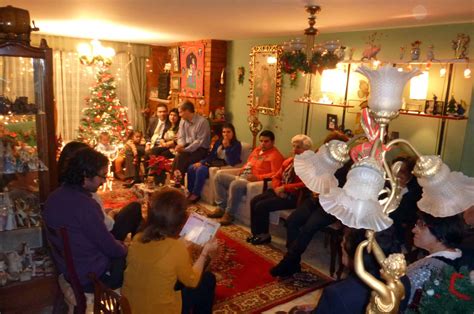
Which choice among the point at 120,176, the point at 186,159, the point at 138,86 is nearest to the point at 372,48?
the point at 186,159

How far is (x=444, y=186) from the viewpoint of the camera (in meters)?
0.98

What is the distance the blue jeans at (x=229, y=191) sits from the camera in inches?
182

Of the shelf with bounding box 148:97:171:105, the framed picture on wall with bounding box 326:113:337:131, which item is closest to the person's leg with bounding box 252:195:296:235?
the framed picture on wall with bounding box 326:113:337:131

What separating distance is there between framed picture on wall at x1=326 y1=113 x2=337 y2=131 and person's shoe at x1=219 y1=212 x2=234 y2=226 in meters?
1.70

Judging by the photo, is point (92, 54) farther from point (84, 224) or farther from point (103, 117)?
point (84, 224)

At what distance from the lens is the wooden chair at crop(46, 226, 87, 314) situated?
1.99 metres

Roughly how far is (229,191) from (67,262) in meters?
2.84

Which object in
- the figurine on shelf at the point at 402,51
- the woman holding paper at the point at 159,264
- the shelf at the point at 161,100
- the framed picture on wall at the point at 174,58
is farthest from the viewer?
the shelf at the point at 161,100

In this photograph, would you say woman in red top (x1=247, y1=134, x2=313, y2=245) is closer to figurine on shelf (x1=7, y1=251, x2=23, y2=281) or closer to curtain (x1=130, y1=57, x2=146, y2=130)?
figurine on shelf (x1=7, y1=251, x2=23, y2=281)

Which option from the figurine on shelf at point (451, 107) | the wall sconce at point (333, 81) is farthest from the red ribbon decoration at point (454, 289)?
the wall sconce at point (333, 81)

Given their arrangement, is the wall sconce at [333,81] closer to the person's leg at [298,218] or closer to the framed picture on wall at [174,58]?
the person's leg at [298,218]

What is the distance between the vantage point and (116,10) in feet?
12.6

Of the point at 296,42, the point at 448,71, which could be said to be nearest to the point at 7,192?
the point at 296,42

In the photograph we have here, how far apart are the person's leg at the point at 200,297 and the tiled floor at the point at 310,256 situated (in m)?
0.74
